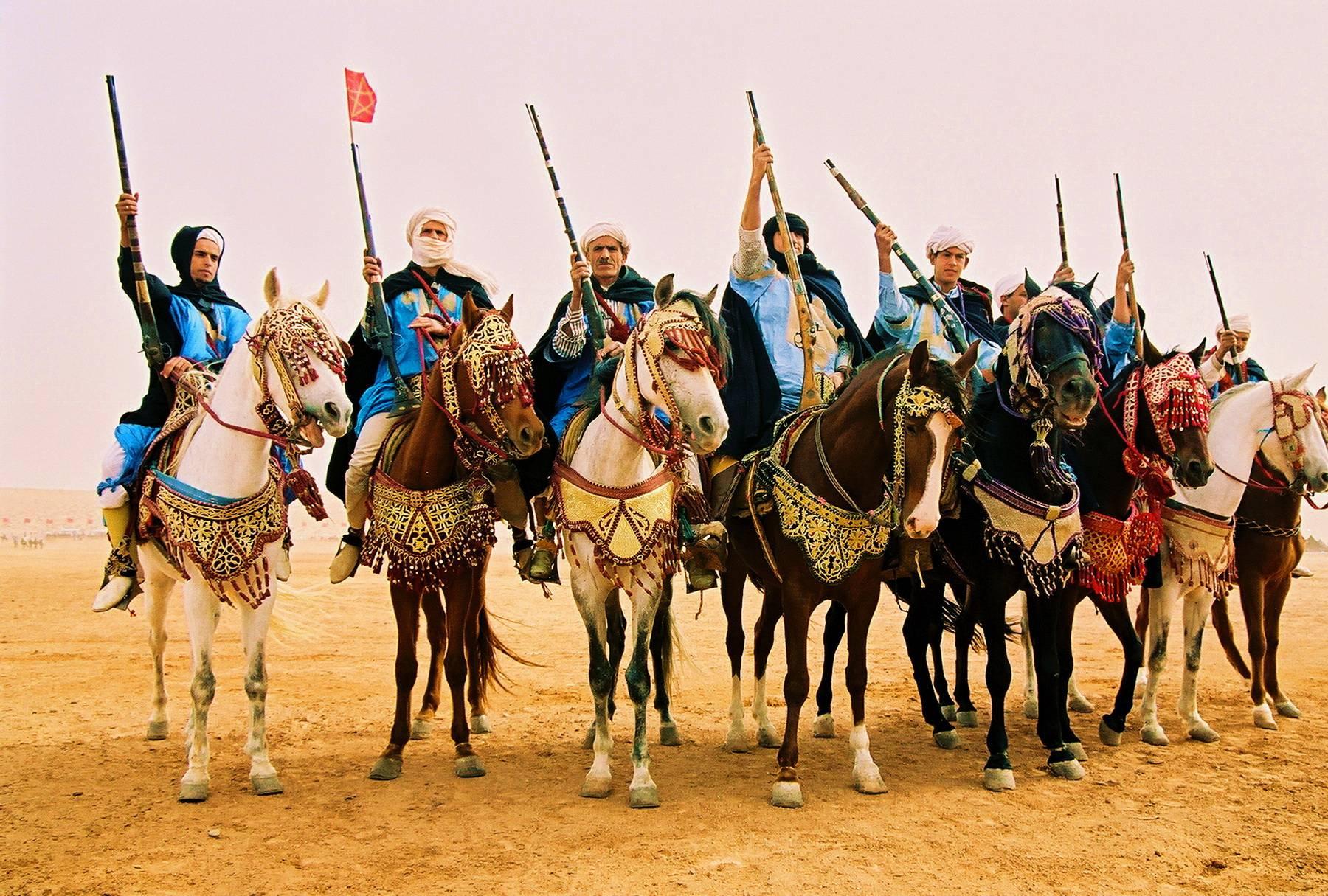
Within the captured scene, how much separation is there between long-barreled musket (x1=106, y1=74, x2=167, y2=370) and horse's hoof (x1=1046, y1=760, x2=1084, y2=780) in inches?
238

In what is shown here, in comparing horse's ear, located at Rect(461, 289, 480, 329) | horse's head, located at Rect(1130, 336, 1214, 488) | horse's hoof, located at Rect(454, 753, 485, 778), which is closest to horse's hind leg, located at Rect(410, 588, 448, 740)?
horse's hoof, located at Rect(454, 753, 485, 778)

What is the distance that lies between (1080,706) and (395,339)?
6.16 m

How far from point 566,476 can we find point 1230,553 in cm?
491

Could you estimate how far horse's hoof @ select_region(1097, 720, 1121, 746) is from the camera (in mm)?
7418

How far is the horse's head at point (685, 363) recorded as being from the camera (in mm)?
5625

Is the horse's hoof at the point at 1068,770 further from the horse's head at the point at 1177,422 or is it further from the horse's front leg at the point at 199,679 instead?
the horse's front leg at the point at 199,679

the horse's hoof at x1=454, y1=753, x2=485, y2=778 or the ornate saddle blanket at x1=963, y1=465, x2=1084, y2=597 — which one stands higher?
the ornate saddle blanket at x1=963, y1=465, x2=1084, y2=597

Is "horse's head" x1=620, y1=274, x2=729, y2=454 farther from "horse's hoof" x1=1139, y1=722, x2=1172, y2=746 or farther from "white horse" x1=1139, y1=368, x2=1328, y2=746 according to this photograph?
"horse's hoof" x1=1139, y1=722, x2=1172, y2=746

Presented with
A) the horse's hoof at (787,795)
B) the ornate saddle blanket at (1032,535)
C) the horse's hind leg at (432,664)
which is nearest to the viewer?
the horse's hoof at (787,795)

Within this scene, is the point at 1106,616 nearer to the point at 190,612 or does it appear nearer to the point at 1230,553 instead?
the point at 1230,553

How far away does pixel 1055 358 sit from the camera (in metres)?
6.27

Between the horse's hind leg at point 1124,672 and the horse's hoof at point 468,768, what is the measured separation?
428cm

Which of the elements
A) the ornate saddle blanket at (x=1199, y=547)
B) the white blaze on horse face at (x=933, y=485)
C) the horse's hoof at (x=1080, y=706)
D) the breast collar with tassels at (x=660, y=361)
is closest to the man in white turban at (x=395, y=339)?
the breast collar with tassels at (x=660, y=361)

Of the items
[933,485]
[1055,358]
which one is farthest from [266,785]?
[1055,358]
